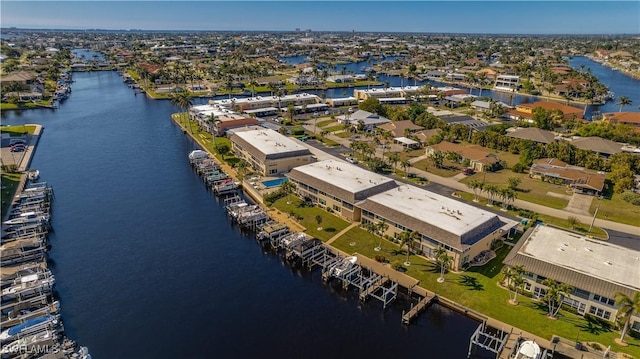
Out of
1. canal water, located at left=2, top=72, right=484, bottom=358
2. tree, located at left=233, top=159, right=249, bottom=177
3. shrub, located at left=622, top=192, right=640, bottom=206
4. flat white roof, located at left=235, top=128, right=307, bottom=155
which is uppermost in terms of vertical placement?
flat white roof, located at left=235, top=128, right=307, bottom=155

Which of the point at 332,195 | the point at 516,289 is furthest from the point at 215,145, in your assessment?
the point at 516,289

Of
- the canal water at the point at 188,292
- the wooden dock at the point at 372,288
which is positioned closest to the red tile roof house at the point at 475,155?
the wooden dock at the point at 372,288

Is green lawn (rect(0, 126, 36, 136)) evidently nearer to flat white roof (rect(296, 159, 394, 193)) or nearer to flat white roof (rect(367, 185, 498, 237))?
flat white roof (rect(296, 159, 394, 193))

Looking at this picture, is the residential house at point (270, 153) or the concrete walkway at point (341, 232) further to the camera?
the residential house at point (270, 153)

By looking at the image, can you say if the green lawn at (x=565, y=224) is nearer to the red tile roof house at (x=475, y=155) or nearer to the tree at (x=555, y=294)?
the red tile roof house at (x=475, y=155)

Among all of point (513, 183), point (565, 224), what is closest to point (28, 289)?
point (565, 224)

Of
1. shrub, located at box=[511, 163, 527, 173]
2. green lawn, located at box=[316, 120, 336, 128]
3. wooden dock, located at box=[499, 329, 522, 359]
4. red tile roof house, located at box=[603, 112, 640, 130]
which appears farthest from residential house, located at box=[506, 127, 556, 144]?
wooden dock, located at box=[499, 329, 522, 359]
